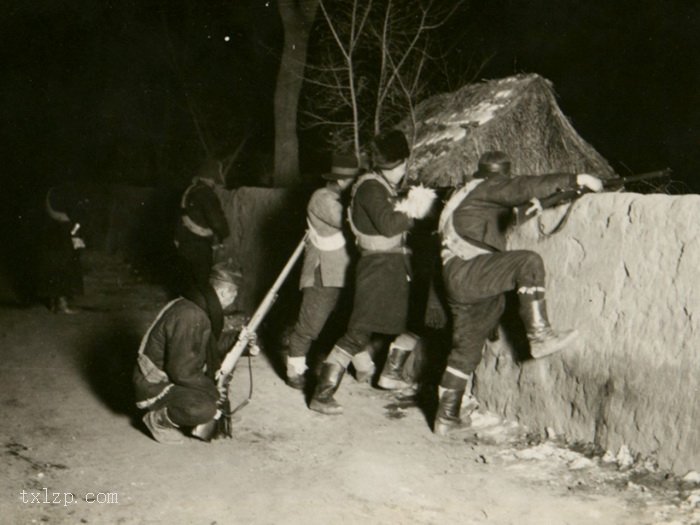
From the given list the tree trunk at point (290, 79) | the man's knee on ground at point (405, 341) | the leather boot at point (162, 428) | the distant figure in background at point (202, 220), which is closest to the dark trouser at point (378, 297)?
the man's knee on ground at point (405, 341)

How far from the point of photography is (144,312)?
31.9 ft

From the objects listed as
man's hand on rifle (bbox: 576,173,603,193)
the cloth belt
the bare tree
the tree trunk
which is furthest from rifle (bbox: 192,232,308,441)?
the tree trunk

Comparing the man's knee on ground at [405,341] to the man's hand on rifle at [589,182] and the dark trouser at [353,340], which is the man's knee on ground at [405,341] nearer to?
the dark trouser at [353,340]

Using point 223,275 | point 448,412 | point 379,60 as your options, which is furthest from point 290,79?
point 448,412

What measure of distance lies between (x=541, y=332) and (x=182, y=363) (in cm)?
225

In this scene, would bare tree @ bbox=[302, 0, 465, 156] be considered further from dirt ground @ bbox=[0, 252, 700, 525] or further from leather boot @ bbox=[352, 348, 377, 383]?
dirt ground @ bbox=[0, 252, 700, 525]

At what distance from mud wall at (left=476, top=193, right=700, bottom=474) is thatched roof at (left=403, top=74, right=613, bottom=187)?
11.9 ft

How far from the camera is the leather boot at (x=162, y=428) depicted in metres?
5.17

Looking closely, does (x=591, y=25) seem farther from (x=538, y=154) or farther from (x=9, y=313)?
(x=9, y=313)

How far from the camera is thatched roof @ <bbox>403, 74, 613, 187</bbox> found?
888 centimetres

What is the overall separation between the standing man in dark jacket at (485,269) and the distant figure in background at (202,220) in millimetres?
3755

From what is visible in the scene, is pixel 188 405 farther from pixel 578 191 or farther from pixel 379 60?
pixel 379 60

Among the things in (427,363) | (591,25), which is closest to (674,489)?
(427,363)

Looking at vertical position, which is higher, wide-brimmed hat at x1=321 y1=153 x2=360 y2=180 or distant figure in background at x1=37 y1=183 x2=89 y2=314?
wide-brimmed hat at x1=321 y1=153 x2=360 y2=180
